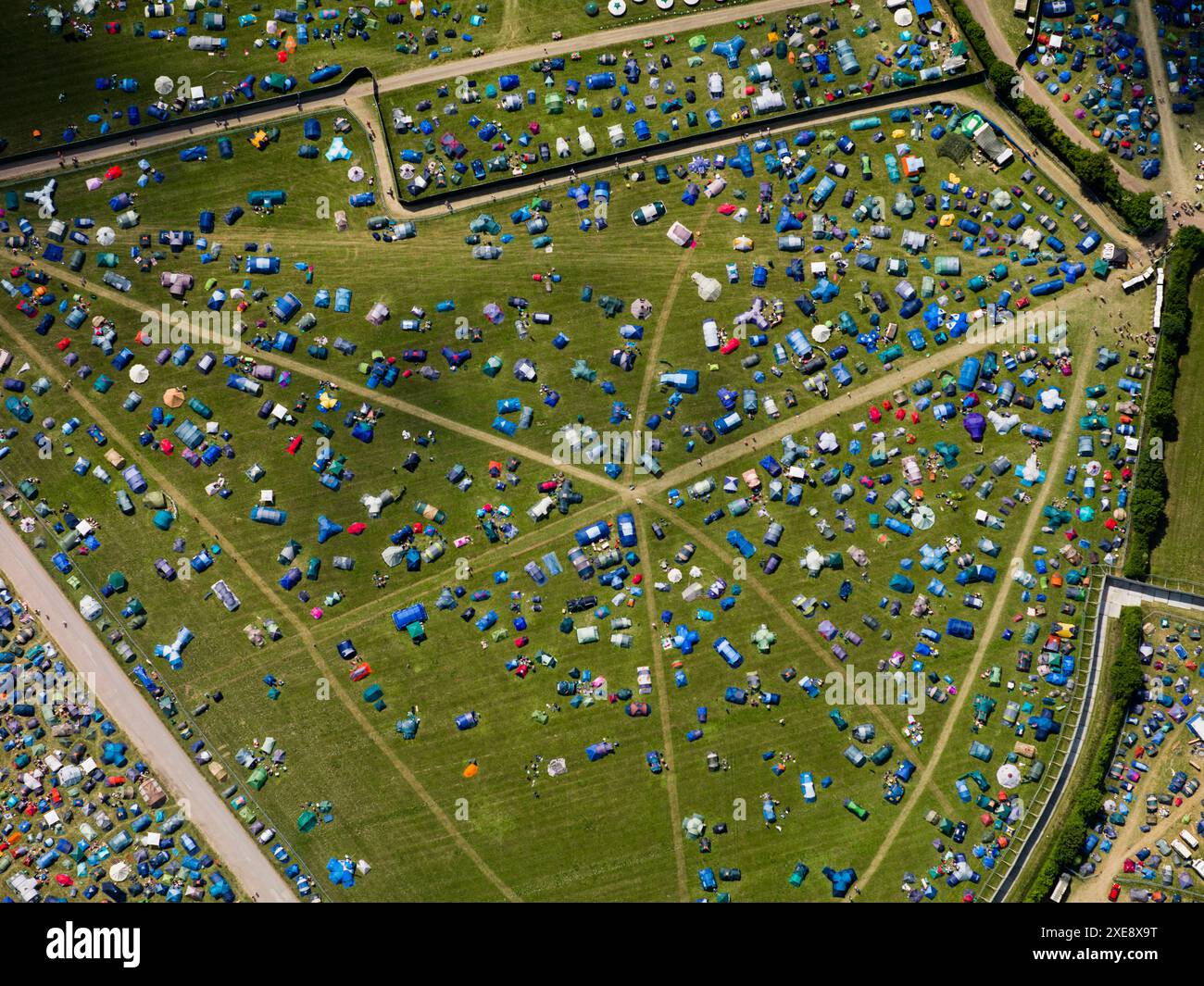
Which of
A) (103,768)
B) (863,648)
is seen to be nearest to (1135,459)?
(863,648)

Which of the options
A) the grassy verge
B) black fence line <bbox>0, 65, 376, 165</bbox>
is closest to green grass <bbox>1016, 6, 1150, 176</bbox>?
the grassy verge

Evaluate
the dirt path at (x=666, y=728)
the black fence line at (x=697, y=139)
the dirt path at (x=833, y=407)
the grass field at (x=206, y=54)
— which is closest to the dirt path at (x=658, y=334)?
the dirt path at (x=833, y=407)

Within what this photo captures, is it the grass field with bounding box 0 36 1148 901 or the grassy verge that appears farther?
the grass field with bounding box 0 36 1148 901

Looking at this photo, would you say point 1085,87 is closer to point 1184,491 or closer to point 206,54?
point 1184,491

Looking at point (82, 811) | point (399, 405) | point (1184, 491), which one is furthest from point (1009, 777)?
point (82, 811)

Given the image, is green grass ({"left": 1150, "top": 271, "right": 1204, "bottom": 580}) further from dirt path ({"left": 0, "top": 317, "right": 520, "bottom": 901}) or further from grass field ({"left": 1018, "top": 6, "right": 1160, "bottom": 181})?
dirt path ({"left": 0, "top": 317, "right": 520, "bottom": 901})

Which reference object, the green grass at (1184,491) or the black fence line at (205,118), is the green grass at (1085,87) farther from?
the black fence line at (205,118)
